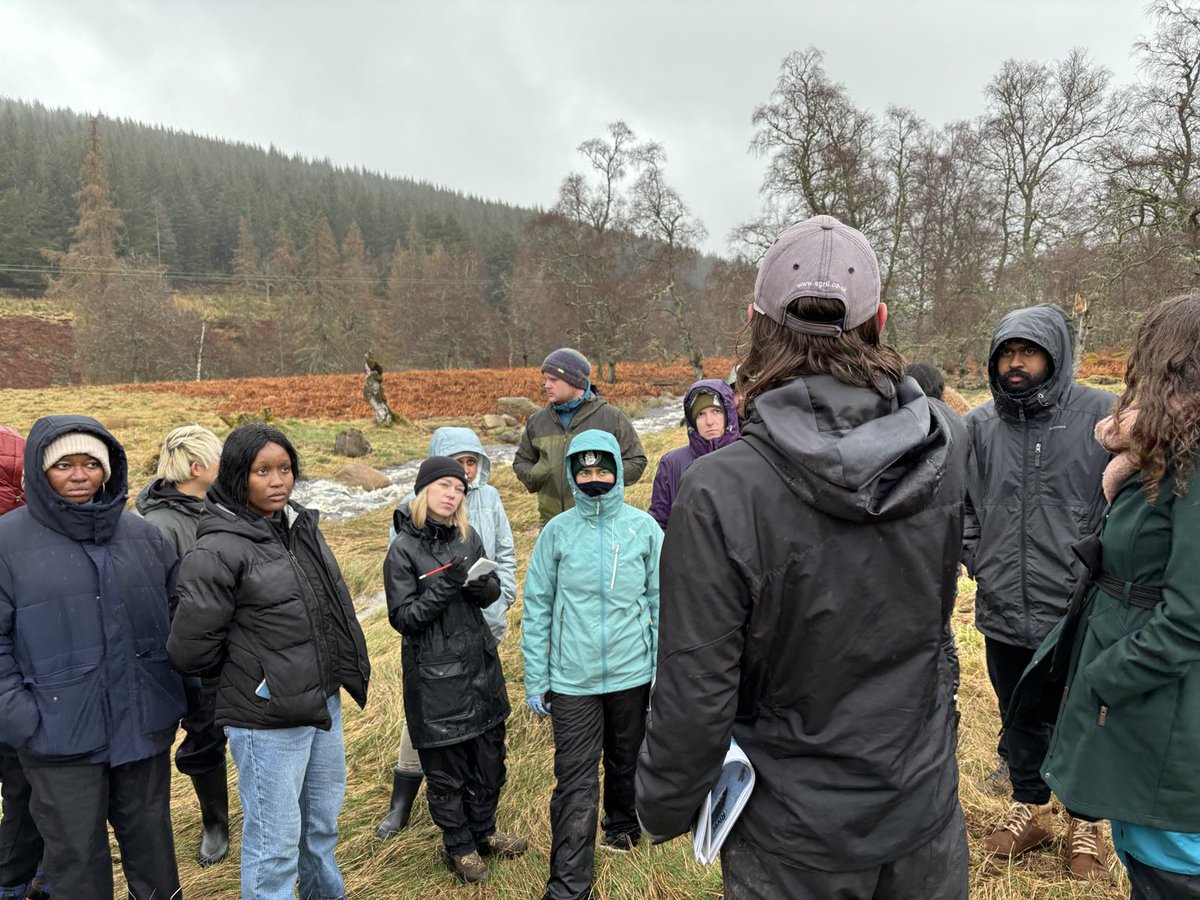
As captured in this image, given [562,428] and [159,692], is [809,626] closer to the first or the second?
[159,692]

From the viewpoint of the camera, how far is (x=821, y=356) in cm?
129

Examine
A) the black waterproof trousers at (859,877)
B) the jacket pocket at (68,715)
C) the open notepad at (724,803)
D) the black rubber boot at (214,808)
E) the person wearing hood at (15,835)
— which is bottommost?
the black rubber boot at (214,808)

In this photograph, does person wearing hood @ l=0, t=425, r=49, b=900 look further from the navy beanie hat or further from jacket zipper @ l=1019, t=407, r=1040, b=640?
jacket zipper @ l=1019, t=407, r=1040, b=640

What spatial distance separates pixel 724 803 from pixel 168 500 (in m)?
3.07

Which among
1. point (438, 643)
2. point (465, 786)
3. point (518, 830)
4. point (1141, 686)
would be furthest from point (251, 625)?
point (1141, 686)

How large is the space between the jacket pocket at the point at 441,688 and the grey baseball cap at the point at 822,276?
2.14 m

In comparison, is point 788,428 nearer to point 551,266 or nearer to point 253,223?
point 551,266

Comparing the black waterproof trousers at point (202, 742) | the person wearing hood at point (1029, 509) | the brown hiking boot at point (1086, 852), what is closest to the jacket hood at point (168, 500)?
the black waterproof trousers at point (202, 742)

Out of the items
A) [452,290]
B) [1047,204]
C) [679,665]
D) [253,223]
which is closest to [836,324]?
[679,665]

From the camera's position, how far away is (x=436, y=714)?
110 inches

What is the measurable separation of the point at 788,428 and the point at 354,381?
26102mm

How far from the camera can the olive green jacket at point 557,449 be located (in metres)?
4.29

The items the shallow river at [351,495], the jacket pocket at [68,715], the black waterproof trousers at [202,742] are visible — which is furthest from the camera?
the shallow river at [351,495]

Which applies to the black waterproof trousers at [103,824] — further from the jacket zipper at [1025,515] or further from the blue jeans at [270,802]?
the jacket zipper at [1025,515]
